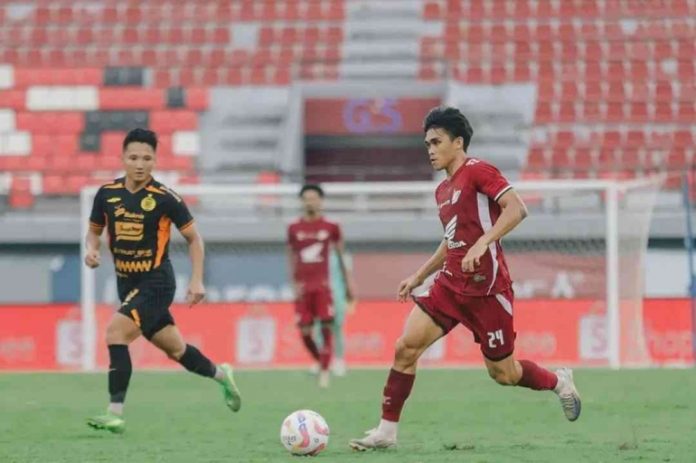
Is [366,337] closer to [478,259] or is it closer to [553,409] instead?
[553,409]

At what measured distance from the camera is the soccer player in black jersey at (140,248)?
956 cm

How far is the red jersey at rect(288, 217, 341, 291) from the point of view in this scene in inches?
607

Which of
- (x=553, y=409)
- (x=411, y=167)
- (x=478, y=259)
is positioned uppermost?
(x=411, y=167)

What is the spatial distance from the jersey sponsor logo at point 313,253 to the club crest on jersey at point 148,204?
19.1 ft

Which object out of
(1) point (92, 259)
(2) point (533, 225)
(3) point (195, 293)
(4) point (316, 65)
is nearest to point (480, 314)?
(3) point (195, 293)

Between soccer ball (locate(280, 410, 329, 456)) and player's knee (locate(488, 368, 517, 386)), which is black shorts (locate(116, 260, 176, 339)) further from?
player's knee (locate(488, 368, 517, 386))

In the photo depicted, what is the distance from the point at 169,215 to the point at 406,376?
2394 mm

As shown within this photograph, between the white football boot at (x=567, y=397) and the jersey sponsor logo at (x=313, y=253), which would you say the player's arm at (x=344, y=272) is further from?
the white football boot at (x=567, y=397)

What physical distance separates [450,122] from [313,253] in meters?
7.58

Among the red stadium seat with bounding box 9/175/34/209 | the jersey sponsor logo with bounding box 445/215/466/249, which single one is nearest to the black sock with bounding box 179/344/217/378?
the jersey sponsor logo with bounding box 445/215/466/249

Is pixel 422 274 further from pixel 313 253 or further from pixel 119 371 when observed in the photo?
pixel 313 253

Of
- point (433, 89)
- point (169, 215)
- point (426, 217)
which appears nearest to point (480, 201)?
point (169, 215)

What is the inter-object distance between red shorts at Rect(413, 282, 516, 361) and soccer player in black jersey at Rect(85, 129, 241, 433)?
2107mm

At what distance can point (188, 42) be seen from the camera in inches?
1064
